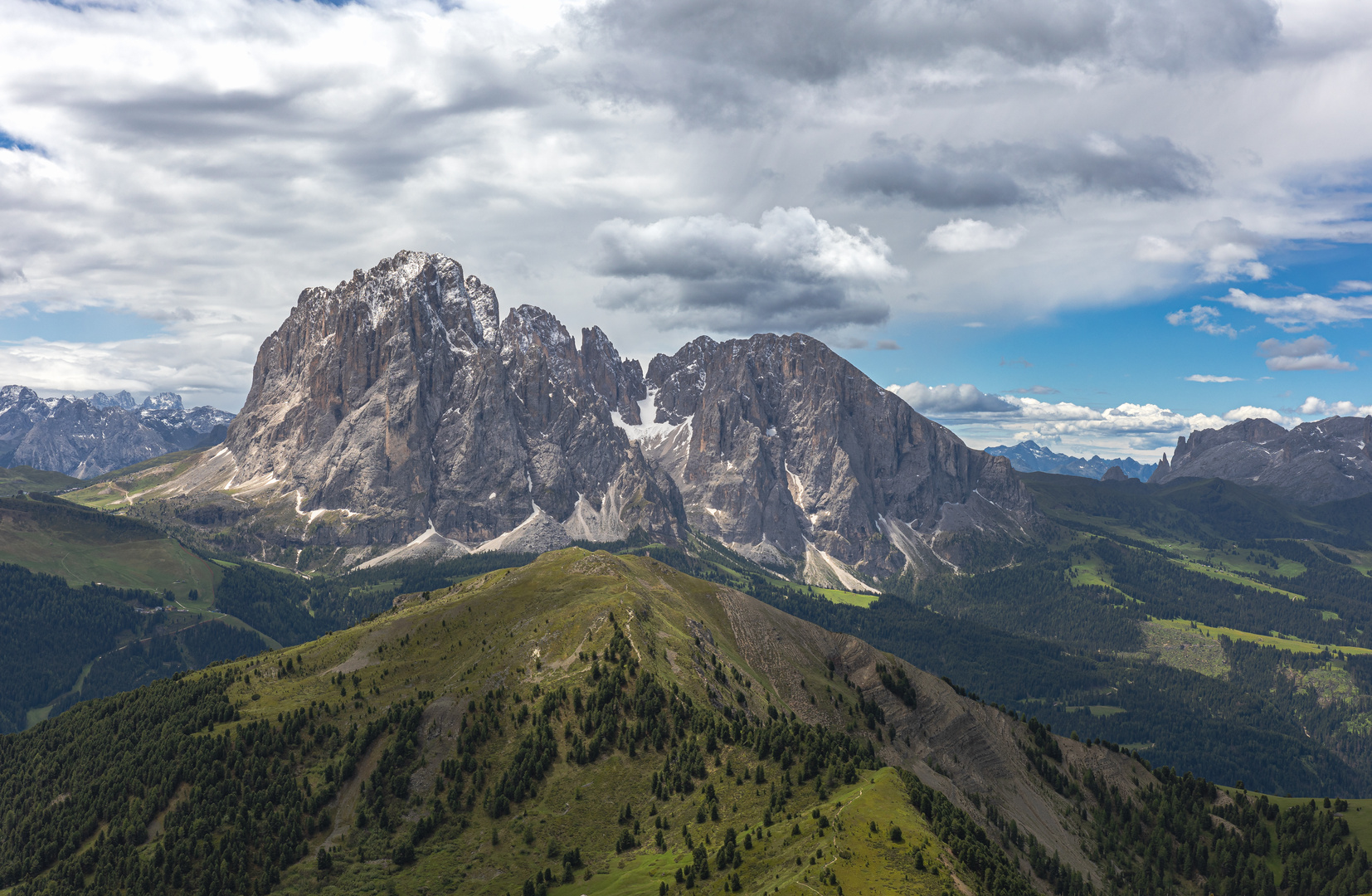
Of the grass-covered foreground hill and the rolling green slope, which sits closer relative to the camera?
the grass-covered foreground hill

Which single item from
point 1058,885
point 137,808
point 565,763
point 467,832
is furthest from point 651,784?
point 137,808

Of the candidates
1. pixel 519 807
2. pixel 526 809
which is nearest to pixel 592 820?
pixel 526 809

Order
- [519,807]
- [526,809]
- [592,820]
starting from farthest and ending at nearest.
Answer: [519,807] < [526,809] < [592,820]

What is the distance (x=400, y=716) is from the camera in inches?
7564

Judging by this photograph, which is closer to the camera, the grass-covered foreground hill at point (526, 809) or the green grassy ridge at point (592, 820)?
the green grassy ridge at point (592, 820)

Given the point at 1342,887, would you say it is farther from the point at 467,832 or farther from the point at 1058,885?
the point at 467,832

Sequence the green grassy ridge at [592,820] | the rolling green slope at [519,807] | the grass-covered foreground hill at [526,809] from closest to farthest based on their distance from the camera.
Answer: the green grassy ridge at [592,820], the grass-covered foreground hill at [526,809], the rolling green slope at [519,807]

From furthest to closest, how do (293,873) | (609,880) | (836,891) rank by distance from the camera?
(293,873) < (609,880) < (836,891)

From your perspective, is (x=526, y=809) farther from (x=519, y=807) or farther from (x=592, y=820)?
(x=592, y=820)

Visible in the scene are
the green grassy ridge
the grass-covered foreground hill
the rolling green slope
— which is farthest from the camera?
the rolling green slope

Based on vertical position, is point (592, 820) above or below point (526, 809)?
above

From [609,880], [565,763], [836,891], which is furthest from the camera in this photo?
[565,763]

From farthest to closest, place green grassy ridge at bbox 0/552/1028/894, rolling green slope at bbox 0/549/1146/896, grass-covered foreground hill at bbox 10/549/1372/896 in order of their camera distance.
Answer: rolling green slope at bbox 0/549/1146/896 < grass-covered foreground hill at bbox 10/549/1372/896 < green grassy ridge at bbox 0/552/1028/894

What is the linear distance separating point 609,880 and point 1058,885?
98.8m
